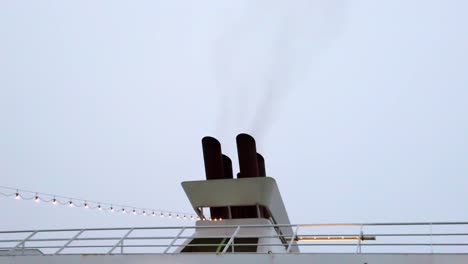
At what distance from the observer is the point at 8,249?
45.3 ft

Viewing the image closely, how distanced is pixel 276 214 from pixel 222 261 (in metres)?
6.33

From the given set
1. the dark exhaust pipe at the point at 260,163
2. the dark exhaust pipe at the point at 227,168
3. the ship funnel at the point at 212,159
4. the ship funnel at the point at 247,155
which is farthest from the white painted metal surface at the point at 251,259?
the dark exhaust pipe at the point at 260,163

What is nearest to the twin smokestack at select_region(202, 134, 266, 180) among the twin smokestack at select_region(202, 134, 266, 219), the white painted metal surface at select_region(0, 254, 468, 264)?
the twin smokestack at select_region(202, 134, 266, 219)

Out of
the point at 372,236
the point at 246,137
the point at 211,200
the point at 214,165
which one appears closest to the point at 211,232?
the point at 211,200

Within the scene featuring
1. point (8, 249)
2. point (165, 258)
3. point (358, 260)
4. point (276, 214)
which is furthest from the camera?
point (276, 214)

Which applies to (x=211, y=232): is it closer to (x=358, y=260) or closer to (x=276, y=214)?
(x=276, y=214)

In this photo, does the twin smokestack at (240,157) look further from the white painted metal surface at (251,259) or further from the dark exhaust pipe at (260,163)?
the white painted metal surface at (251,259)

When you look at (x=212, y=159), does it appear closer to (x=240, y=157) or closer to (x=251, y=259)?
(x=240, y=157)

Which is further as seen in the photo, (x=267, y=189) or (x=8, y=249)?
(x=267, y=189)

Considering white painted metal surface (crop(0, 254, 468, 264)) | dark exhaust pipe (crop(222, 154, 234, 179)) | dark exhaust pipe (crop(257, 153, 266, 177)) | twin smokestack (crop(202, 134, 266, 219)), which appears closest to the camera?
white painted metal surface (crop(0, 254, 468, 264))

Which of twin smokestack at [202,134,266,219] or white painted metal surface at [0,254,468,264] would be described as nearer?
white painted metal surface at [0,254,468,264]

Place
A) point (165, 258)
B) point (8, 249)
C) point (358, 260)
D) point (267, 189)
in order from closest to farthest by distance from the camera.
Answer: point (358, 260) < point (165, 258) < point (8, 249) < point (267, 189)

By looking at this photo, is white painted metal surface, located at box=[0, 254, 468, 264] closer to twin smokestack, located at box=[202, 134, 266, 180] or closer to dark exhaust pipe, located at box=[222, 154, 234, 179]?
twin smokestack, located at box=[202, 134, 266, 180]

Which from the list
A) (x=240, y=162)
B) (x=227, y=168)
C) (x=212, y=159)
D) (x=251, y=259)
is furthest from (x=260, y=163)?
(x=251, y=259)
